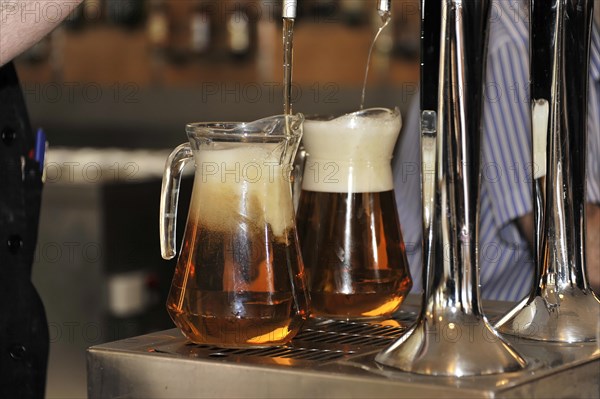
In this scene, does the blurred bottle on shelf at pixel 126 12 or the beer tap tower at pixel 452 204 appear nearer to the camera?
the beer tap tower at pixel 452 204

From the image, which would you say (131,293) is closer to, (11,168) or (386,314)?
(11,168)

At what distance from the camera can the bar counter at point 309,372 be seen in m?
0.63

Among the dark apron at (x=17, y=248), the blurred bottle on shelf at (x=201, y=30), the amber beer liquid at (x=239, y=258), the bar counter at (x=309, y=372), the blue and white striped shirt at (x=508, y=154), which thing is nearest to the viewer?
the bar counter at (x=309, y=372)

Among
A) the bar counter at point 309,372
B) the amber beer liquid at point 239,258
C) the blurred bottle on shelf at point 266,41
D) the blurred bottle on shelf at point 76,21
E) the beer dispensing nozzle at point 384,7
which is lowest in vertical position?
the bar counter at point 309,372

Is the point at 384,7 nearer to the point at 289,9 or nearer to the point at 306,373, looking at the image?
the point at 289,9

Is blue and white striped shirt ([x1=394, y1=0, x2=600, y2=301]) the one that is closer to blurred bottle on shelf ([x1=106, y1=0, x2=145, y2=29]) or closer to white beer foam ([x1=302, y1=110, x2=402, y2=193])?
white beer foam ([x1=302, y1=110, x2=402, y2=193])

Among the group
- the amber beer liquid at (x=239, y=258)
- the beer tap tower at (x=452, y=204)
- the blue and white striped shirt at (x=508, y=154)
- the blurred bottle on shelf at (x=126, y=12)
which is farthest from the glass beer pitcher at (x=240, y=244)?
the blurred bottle on shelf at (x=126, y=12)

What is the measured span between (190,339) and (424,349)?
0.19m

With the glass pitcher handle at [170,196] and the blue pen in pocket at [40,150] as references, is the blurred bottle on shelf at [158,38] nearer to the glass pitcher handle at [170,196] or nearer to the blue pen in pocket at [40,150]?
the blue pen in pocket at [40,150]

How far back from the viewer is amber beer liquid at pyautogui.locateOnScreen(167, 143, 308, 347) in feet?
2.43

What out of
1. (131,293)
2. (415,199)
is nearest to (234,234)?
(415,199)

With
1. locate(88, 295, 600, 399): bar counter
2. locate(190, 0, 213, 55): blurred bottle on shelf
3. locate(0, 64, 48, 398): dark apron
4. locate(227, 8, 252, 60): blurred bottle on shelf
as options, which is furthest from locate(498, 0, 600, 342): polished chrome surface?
locate(190, 0, 213, 55): blurred bottle on shelf

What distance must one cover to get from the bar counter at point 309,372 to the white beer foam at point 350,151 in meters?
0.13

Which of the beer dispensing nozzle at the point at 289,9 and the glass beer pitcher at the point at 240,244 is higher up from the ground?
the beer dispensing nozzle at the point at 289,9
